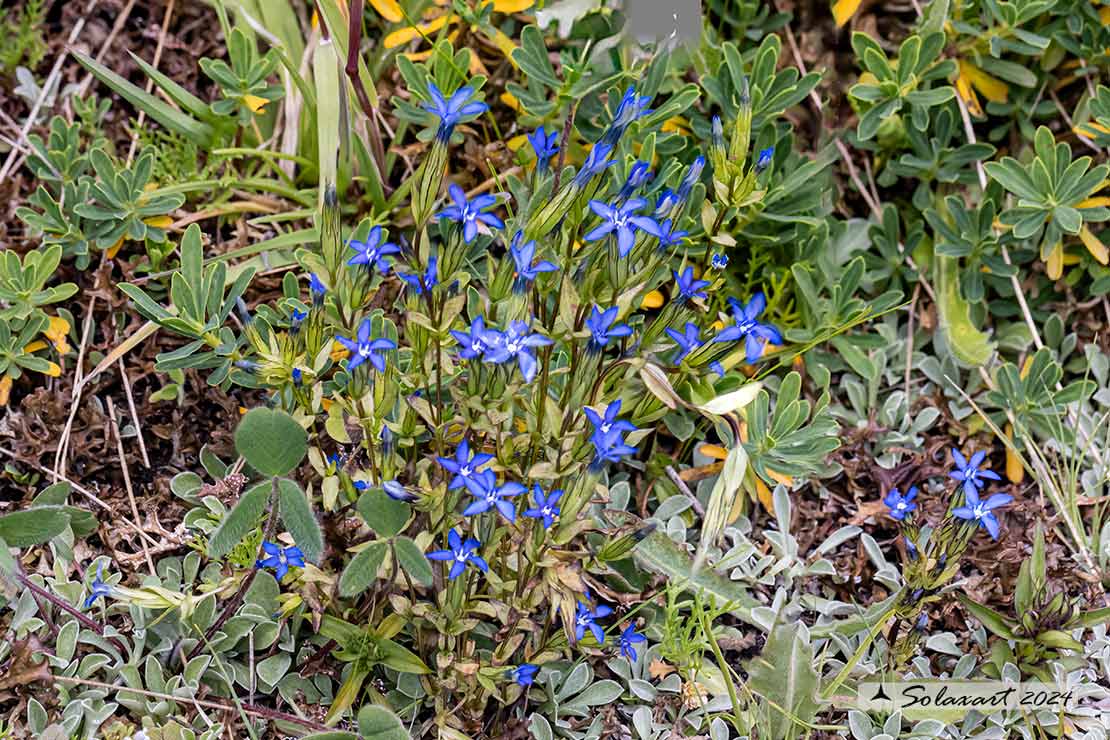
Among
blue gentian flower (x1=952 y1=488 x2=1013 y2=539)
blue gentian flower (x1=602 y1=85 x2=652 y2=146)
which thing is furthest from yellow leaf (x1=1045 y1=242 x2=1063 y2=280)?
blue gentian flower (x1=602 y1=85 x2=652 y2=146)

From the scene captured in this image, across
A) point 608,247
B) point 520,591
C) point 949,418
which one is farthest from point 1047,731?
point 608,247

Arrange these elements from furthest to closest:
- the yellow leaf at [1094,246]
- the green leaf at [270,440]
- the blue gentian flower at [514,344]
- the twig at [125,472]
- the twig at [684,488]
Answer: the yellow leaf at [1094,246]
the twig at [684,488]
the twig at [125,472]
the green leaf at [270,440]
the blue gentian flower at [514,344]

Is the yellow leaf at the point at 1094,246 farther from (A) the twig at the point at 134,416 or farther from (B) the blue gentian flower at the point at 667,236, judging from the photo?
(A) the twig at the point at 134,416

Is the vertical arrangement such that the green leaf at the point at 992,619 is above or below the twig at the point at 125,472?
below

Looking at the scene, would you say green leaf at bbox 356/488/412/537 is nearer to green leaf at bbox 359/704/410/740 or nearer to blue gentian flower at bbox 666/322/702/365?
green leaf at bbox 359/704/410/740

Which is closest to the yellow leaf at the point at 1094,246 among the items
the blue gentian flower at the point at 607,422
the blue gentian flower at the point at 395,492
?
the blue gentian flower at the point at 607,422

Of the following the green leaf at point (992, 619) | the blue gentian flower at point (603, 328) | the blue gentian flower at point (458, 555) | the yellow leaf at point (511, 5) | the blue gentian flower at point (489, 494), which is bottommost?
the green leaf at point (992, 619)

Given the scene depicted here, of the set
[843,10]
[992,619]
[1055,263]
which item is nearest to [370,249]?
[992,619]

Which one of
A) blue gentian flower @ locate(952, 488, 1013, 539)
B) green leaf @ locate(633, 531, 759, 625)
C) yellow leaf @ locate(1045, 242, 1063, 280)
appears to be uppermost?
yellow leaf @ locate(1045, 242, 1063, 280)
